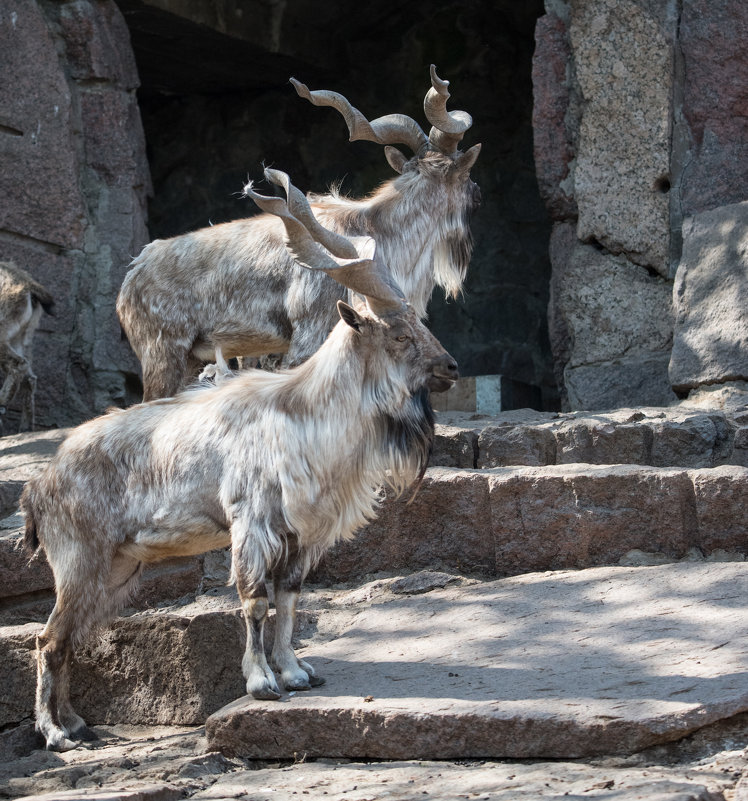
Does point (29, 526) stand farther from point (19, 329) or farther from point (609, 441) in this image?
point (19, 329)

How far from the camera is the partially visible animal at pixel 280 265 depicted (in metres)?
5.57

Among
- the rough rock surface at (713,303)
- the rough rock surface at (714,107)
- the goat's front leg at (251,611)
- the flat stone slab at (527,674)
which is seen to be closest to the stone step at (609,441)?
the rough rock surface at (713,303)

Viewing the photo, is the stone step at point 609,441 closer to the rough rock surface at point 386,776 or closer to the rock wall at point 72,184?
the rough rock surface at point 386,776

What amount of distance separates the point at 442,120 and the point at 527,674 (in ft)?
9.64

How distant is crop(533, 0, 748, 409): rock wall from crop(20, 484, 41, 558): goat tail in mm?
3245

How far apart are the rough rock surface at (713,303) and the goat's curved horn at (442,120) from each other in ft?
4.27

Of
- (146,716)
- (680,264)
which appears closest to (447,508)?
(146,716)

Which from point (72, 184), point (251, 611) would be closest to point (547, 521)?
point (251, 611)

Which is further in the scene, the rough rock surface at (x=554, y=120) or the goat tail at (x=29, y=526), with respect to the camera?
the rough rock surface at (x=554, y=120)

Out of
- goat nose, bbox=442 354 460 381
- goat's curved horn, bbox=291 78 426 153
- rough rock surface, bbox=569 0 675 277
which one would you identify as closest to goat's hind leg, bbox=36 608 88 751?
goat nose, bbox=442 354 460 381

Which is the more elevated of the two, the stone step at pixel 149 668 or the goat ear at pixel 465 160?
the goat ear at pixel 465 160

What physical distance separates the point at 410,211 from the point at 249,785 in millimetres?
3051

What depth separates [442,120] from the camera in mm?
5777

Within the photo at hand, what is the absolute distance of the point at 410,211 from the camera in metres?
5.75
